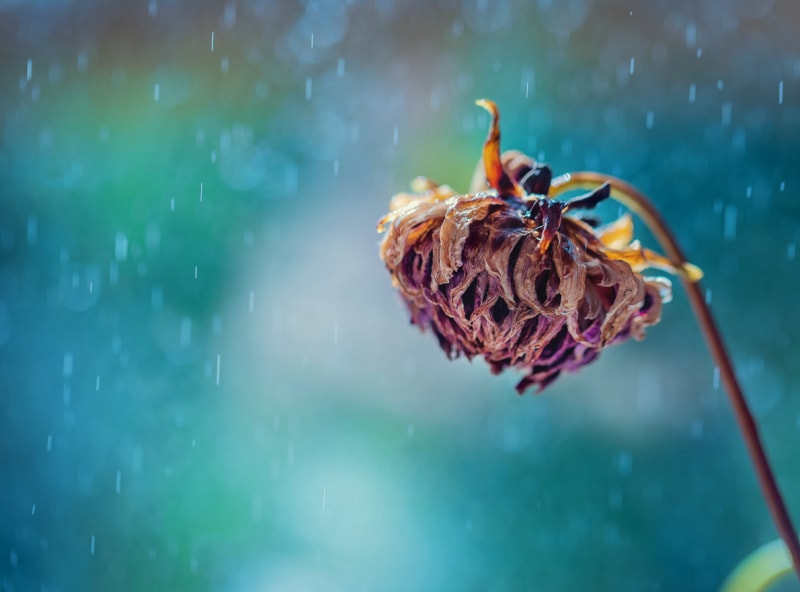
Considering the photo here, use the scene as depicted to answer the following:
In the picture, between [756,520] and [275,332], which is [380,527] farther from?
[756,520]

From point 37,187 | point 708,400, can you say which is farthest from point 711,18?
point 37,187

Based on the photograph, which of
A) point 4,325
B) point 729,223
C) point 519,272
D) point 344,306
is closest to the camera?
point 519,272

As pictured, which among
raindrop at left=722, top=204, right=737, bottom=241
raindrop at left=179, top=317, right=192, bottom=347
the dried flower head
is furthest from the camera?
raindrop at left=179, top=317, right=192, bottom=347

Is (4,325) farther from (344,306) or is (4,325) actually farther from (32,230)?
(344,306)

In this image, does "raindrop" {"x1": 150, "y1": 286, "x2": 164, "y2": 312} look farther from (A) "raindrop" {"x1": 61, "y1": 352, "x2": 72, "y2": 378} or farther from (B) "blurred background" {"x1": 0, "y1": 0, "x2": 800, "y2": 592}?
(A) "raindrop" {"x1": 61, "y1": 352, "x2": 72, "y2": 378}

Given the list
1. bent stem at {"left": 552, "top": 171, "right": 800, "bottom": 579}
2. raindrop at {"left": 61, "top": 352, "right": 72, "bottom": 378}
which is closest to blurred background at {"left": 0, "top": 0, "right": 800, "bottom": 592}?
raindrop at {"left": 61, "top": 352, "right": 72, "bottom": 378}

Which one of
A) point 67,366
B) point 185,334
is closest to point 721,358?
point 185,334

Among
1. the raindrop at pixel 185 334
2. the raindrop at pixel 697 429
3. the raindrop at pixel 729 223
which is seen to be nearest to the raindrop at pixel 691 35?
the raindrop at pixel 729 223
